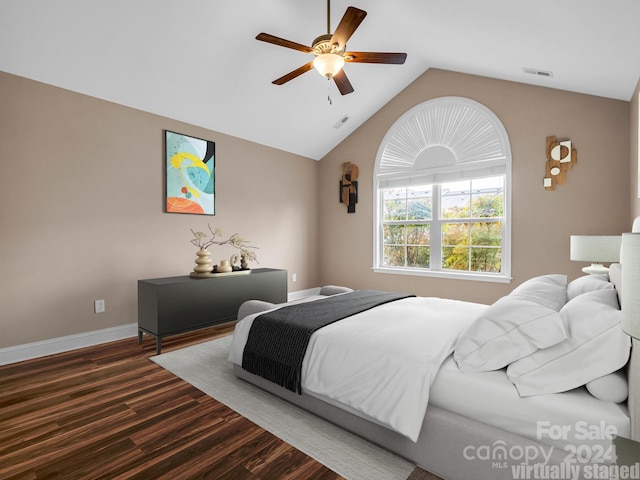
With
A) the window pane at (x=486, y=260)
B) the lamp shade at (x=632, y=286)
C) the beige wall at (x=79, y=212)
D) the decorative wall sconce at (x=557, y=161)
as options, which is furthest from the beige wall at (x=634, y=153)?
the beige wall at (x=79, y=212)

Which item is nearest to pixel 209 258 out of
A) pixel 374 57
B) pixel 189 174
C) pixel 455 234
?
pixel 189 174

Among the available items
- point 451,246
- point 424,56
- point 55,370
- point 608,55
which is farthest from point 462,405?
point 424,56

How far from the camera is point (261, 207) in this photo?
16.4 ft

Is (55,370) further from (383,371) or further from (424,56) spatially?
(424,56)

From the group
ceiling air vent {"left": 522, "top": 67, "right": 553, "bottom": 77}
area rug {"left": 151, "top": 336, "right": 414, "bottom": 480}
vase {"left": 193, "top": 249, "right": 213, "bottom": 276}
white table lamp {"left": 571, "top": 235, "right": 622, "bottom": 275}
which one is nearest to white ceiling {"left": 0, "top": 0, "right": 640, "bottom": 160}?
ceiling air vent {"left": 522, "top": 67, "right": 553, "bottom": 77}

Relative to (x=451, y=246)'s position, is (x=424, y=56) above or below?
above

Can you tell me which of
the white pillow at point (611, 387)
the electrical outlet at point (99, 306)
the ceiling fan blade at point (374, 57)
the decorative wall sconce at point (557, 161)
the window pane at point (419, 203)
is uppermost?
the ceiling fan blade at point (374, 57)

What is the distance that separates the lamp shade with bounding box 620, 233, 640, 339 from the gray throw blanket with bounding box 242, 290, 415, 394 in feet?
4.87

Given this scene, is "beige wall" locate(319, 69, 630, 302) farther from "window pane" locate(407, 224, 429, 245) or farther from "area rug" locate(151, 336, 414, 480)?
"area rug" locate(151, 336, 414, 480)

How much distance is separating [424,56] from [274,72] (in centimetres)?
193

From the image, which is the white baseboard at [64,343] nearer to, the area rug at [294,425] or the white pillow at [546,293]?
the area rug at [294,425]

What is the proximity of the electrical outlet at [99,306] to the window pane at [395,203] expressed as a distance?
3.84 meters

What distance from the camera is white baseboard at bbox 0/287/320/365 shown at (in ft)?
9.53

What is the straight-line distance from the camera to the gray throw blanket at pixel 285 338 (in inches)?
78.5
